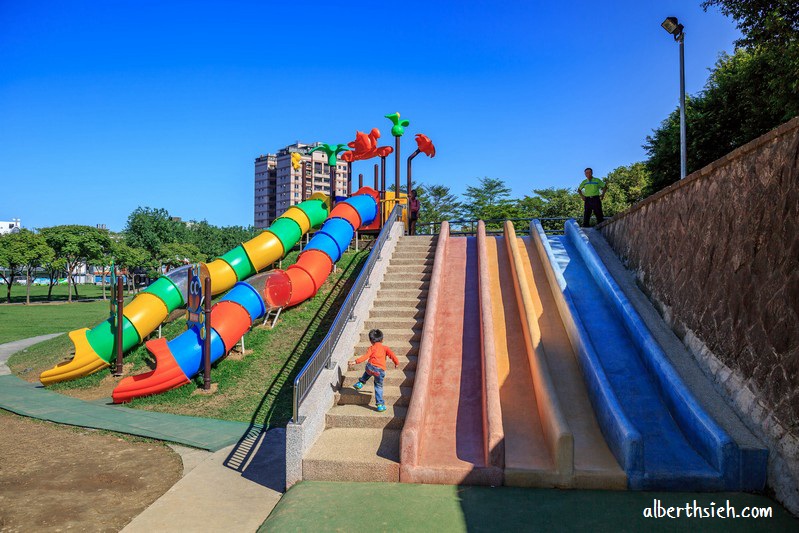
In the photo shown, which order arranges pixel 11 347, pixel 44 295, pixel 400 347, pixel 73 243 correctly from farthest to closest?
1. pixel 44 295
2. pixel 73 243
3. pixel 11 347
4. pixel 400 347

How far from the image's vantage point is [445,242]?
46.3 feet

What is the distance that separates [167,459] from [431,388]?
4.25 m

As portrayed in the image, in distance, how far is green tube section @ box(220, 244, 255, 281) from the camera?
632 inches

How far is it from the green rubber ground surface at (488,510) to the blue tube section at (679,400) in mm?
403

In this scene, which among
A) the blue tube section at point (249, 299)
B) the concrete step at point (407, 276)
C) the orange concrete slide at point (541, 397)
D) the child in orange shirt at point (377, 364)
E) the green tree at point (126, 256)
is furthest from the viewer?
the green tree at point (126, 256)

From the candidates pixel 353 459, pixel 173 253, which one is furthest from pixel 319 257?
pixel 173 253

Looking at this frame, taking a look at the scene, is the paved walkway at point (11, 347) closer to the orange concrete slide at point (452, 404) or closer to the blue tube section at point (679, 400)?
the orange concrete slide at point (452, 404)

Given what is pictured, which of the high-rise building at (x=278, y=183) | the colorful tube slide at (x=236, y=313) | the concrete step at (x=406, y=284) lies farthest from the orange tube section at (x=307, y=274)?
the high-rise building at (x=278, y=183)

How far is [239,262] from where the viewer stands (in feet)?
53.0

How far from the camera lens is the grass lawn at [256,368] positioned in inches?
424

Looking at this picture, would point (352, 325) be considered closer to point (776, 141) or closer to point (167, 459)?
point (167, 459)

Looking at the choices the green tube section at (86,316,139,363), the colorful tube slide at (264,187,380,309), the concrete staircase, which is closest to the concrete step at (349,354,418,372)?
the concrete staircase

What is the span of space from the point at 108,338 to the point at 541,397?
11314 mm

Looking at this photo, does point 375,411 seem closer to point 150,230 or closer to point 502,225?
point 502,225
